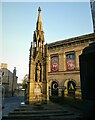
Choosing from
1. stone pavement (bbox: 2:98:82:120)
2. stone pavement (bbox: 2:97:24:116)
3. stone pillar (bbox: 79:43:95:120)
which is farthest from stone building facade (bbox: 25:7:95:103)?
stone pillar (bbox: 79:43:95:120)

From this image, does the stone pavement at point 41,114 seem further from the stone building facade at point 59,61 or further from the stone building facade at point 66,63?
the stone building facade at point 66,63

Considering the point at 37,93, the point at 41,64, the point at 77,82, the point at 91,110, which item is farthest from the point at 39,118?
the point at 77,82

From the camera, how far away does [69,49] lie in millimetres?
28266

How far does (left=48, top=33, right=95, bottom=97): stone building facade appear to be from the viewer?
1046 inches

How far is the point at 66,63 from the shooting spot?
92.8ft

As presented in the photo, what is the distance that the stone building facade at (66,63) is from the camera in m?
26.6

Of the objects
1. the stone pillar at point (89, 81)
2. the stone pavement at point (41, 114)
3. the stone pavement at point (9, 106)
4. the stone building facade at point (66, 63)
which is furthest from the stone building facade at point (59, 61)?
the stone pillar at point (89, 81)

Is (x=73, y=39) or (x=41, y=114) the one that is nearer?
(x=41, y=114)

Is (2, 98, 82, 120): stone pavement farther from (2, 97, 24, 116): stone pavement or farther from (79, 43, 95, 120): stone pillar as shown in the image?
(79, 43, 95, 120): stone pillar

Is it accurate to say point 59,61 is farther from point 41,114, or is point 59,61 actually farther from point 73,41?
point 41,114

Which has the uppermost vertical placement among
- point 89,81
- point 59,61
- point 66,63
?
point 59,61

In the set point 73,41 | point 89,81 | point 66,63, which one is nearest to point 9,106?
point 89,81

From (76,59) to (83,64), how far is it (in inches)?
925

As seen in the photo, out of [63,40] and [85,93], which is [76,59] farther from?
[85,93]
